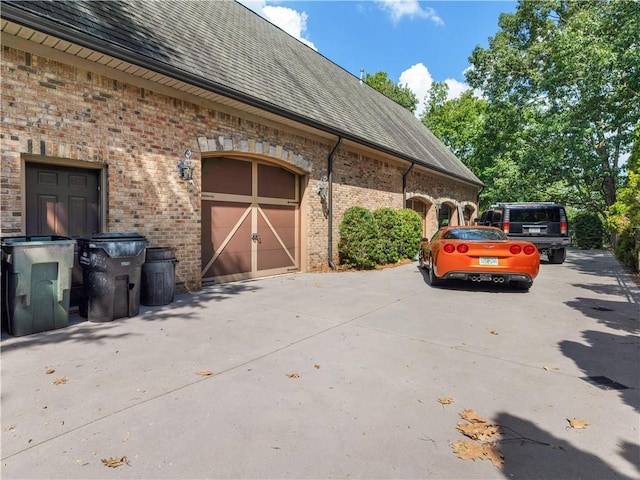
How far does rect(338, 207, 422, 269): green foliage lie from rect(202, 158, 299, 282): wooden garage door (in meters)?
1.53

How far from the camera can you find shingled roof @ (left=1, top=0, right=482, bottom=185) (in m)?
5.23

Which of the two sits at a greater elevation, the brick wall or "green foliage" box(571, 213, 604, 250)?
the brick wall

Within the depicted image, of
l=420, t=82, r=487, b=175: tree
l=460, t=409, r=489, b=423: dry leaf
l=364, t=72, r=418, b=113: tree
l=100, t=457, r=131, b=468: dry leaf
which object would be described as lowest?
l=100, t=457, r=131, b=468: dry leaf

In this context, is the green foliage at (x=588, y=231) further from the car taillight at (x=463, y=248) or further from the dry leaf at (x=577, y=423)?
the dry leaf at (x=577, y=423)

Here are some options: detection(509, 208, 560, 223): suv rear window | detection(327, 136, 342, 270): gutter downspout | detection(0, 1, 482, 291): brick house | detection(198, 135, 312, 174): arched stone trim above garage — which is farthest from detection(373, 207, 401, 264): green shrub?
detection(509, 208, 560, 223): suv rear window

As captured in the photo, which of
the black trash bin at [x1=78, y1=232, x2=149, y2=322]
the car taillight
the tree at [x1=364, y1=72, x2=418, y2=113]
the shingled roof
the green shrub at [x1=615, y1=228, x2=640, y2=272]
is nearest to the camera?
the black trash bin at [x1=78, y1=232, x2=149, y2=322]

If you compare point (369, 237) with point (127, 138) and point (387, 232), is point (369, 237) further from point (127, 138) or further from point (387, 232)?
point (127, 138)

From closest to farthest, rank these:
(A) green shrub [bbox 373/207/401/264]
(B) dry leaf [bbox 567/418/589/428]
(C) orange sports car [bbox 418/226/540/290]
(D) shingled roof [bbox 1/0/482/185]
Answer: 1. (B) dry leaf [bbox 567/418/589/428]
2. (D) shingled roof [bbox 1/0/482/185]
3. (C) orange sports car [bbox 418/226/540/290]
4. (A) green shrub [bbox 373/207/401/264]

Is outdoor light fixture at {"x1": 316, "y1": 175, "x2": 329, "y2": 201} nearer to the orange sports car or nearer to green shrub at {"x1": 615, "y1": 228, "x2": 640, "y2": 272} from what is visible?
the orange sports car

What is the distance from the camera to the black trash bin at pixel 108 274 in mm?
4793

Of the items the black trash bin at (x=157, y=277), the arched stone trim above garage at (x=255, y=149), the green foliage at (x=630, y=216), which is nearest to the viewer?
the black trash bin at (x=157, y=277)

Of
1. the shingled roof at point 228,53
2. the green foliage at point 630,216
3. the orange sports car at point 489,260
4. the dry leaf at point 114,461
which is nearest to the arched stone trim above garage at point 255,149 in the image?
the shingled roof at point 228,53

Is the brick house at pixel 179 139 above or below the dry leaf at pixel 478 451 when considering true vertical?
above

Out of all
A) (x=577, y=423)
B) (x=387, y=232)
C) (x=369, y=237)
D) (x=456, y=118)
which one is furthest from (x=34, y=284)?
(x=456, y=118)
